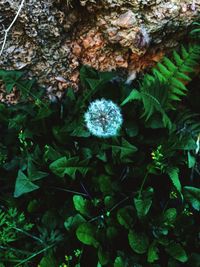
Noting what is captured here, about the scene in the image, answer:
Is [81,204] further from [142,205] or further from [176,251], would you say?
[176,251]

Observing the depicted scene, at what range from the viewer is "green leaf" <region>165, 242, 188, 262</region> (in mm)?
2633

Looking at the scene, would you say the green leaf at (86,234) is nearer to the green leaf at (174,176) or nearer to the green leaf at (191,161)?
the green leaf at (174,176)

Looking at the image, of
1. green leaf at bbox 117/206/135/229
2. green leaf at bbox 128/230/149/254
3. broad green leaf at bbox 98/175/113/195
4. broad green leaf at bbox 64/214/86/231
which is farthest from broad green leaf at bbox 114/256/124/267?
broad green leaf at bbox 98/175/113/195

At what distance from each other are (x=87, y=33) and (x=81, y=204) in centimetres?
124

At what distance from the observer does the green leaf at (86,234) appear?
265 centimetres

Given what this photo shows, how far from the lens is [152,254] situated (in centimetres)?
261

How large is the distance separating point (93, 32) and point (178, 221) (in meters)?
1.47

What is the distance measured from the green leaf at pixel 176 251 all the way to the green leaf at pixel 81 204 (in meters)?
0.58

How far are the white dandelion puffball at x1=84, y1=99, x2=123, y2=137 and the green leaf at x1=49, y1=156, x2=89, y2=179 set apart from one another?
248 millimetres

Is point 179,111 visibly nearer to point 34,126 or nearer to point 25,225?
point 34,126

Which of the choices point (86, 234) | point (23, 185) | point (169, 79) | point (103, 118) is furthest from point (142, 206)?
point (169, 79)

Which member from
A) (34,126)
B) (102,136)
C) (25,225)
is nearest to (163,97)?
(102,136)

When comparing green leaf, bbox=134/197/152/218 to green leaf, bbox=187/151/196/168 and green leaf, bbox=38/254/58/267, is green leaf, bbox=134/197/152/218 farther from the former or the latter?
green leaf, bbox=38/254/58/267

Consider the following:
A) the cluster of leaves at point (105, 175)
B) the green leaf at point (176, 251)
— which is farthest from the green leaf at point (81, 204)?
the green leaf at point (176, 251)
